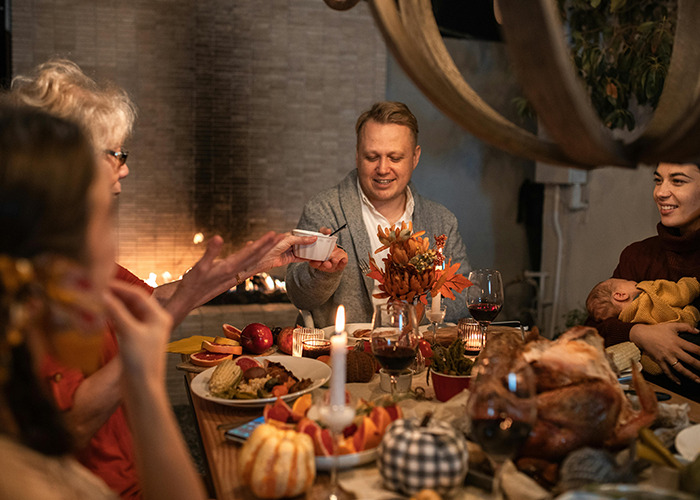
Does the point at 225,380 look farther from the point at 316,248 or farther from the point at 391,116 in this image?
the point at 391,116

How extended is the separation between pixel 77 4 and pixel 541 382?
3691 mm

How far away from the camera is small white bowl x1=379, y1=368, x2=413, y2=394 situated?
59.9 inches

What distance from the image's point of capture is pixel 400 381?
1.53 meters

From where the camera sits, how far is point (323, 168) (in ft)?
13.9

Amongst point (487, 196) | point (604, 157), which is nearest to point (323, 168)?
point (487, 196)

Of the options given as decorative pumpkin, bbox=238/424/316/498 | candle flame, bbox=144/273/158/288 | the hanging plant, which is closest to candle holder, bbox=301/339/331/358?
decorative pumpkin, bbox=238/424/316/498

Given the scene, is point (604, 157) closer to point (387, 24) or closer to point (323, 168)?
point (387, 24)

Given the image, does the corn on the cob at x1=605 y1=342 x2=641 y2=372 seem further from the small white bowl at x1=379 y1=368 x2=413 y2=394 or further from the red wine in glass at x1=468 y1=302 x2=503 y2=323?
the small white bowl at x1=379 y1=368 x2=413 y2=394

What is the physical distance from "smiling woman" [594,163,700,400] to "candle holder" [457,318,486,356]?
596mm

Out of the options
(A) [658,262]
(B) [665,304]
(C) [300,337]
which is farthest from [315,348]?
(A) [658,262]

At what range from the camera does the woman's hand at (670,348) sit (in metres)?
1.91

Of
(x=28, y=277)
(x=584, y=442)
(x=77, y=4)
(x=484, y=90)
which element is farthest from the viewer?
(x=484, y=90)

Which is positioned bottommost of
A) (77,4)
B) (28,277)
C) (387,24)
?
(28,277)

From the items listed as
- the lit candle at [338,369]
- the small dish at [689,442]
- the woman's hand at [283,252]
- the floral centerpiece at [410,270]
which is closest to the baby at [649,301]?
the floral centerpiece at [410,270]
